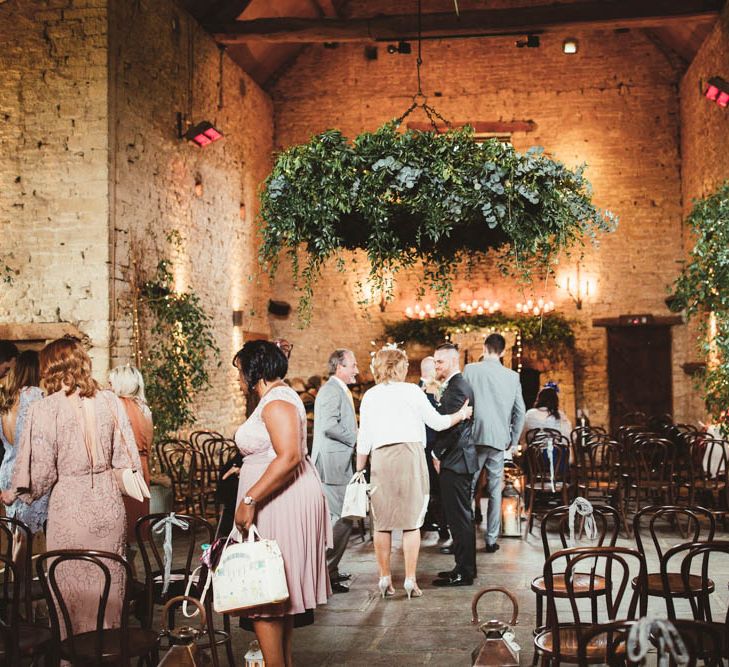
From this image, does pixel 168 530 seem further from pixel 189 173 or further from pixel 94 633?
pixel 189 173

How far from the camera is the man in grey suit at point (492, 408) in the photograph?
5.89 metres

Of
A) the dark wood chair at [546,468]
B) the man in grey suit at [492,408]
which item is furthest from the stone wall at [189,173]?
the dark wood chair at [546,468]

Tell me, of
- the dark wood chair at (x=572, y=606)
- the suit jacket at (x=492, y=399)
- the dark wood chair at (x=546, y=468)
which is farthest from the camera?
the dark wood chair at (x=546, y=468)

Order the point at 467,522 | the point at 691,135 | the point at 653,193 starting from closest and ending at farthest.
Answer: the point at 467,522
the point at 691,135
the point at 653,193

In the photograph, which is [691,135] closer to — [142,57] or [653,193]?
[653,193]

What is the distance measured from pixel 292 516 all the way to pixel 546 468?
4.31m

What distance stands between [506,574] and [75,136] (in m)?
5.22

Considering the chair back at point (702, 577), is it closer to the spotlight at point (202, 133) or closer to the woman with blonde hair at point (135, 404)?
the woman with blonde hair at point (135, 404)

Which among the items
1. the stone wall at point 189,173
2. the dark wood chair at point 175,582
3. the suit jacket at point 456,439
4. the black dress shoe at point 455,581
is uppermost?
the stone wall at point 189,173

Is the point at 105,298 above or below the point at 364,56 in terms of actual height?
below

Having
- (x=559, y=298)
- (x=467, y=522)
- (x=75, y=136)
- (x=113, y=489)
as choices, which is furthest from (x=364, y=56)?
(x=113, y=489)

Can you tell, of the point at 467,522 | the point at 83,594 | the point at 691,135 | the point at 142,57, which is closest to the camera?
the point at 83,594

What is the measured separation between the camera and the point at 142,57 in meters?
8.23

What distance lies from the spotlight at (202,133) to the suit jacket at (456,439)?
16.6ft
